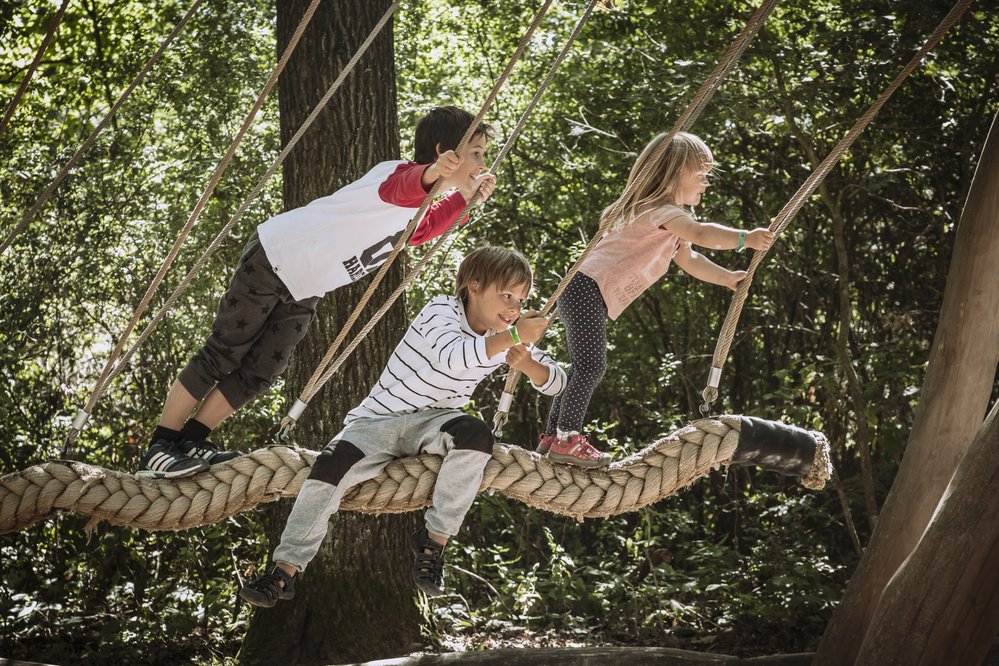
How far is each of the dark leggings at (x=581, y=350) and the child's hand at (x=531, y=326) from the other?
1.66ft

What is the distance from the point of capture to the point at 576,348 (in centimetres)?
286

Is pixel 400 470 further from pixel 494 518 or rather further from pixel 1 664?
pixel 494 518

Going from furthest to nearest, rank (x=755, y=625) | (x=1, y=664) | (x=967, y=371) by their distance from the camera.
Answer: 1. (x=755, y=625)
2. (x=967, y=371)
3. (x=1, y=664)

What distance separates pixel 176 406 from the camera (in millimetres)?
2730

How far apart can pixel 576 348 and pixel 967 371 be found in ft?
3.91

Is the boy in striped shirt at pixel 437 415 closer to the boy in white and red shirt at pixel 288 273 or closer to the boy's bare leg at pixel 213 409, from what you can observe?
the boy in white and red shirt at pixel 288 273

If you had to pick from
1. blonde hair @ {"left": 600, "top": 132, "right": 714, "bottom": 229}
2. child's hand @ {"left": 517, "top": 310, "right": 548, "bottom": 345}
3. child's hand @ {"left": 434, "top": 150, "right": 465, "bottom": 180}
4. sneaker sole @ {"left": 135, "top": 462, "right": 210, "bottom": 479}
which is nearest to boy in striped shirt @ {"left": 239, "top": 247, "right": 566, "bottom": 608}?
child's hand @ {"left": 517, "top": 310, "right": 548, "bottom": 345}

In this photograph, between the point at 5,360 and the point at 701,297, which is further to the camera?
the point at 701,297

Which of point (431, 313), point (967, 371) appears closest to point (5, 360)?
point (431, 313)

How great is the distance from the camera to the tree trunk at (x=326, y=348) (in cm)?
371

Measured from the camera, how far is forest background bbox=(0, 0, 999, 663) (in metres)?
4.29

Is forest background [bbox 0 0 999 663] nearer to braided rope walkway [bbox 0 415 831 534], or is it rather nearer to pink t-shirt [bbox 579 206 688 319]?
pink t-shirt [bbox 579 206 688 319]

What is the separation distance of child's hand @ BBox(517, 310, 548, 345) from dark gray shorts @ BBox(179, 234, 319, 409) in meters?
0.73

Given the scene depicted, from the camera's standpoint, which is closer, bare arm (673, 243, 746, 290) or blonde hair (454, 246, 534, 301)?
blonde hair (454, 246, 534, 301)
